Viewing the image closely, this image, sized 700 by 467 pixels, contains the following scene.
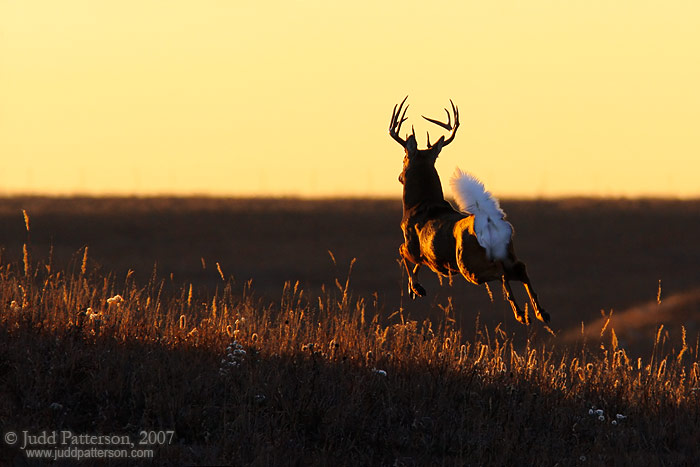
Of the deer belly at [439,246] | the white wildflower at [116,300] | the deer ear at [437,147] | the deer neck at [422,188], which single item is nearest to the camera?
the deer belly at [439,246]

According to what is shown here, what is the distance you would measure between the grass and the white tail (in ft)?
6.83

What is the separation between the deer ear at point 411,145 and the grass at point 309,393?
257 centimetres

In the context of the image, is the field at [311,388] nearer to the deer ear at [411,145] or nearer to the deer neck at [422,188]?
the deer neck at [422,188]

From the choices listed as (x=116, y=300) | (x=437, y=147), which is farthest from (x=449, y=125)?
(x=116, y=300)

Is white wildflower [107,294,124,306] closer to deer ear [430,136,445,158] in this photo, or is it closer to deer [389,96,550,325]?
deer [389,96,550,325]

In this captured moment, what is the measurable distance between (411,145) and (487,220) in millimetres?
1759

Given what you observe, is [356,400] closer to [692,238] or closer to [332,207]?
[692,238]

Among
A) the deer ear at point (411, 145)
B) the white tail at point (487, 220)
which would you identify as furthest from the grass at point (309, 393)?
the deer ear at point (411, 145)

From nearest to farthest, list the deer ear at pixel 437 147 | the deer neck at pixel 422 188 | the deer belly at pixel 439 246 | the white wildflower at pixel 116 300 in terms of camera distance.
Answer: the deer belly at pixel 439 246 → the deer neck at pixel 422 188 → the deer ear at pixel 437 147 → the white wildflower at pixel 116 300

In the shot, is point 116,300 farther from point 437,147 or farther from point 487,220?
point 487,220

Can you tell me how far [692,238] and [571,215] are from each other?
49.5ft

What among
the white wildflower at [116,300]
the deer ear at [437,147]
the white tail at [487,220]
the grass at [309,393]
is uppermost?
the deer ear at [437,147]

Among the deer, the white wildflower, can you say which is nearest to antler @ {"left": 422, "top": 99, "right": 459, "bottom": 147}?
the deer

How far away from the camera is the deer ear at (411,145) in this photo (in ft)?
33.2
